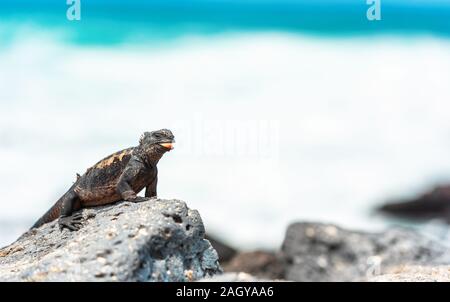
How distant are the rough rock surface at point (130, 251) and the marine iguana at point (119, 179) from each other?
24cm

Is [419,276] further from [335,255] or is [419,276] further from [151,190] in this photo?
[335,255]

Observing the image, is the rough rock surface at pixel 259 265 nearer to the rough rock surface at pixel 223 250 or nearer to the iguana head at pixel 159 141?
the rough rock surface at pixel 223 250

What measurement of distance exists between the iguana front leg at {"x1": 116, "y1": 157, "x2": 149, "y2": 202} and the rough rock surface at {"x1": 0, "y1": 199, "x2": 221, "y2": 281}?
127 millimetres

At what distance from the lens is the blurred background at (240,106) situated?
23891 mm

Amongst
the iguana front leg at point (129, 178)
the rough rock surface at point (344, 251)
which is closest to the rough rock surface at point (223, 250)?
the rough rock surface at point (344, 251)

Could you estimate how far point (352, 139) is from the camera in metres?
29.7

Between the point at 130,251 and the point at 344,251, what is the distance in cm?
706

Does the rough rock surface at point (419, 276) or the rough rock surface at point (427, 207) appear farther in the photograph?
the rough rock surface at point (427, 207)

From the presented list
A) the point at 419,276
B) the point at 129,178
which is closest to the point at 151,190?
the point at 129,178

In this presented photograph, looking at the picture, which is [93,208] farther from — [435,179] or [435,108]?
[435,108]

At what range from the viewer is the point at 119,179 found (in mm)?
6809

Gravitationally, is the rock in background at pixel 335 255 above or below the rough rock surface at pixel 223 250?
above

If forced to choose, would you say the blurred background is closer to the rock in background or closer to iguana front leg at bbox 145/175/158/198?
the rock in background

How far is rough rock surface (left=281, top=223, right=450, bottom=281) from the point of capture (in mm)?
11320
